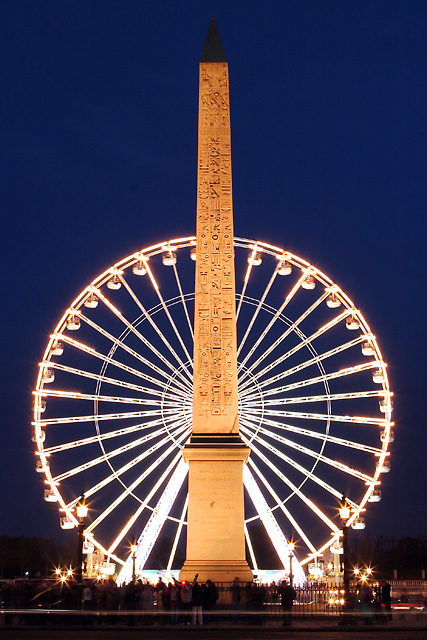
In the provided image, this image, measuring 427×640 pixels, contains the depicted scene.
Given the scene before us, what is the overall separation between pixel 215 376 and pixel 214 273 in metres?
2.36

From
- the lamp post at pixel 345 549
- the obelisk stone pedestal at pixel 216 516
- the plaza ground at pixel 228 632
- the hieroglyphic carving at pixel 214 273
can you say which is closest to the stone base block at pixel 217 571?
the obelisk stone pedestal at pixel 216 516

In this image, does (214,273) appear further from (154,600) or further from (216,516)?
(154,600)

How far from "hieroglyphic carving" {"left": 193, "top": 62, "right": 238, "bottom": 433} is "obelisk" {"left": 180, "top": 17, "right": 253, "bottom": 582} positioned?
0.02 m

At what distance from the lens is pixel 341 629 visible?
15203mm

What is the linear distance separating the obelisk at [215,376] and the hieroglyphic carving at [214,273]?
0.02 m

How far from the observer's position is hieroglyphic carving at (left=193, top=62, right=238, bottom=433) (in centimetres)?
1950

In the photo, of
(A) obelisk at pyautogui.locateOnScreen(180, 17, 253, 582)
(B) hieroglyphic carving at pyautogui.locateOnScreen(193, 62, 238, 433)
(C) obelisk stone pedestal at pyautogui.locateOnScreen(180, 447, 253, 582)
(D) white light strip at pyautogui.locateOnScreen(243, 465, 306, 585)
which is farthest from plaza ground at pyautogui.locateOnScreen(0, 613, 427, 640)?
(D) white light strip at pyautogui.locateOnScreen(243, 465, 306, 585)

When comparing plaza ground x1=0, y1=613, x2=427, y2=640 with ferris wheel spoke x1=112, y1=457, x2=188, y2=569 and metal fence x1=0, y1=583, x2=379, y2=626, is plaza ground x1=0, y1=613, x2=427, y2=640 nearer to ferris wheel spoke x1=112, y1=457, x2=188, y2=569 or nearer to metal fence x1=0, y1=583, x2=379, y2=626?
metal fence x1=0, y1=583, x2=379, y2=626

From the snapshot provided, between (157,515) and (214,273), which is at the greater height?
(214,273)

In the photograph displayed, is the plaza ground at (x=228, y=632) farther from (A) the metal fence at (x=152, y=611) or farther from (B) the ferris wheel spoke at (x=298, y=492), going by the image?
(B) the ferris wheel spoke at (x=298, y=492)

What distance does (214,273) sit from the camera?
20.5 meters

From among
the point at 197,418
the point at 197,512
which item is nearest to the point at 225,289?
the point at 197,418

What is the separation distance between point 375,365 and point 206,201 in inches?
330

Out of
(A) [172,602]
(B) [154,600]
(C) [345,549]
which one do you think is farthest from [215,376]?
(A) [172,602]
